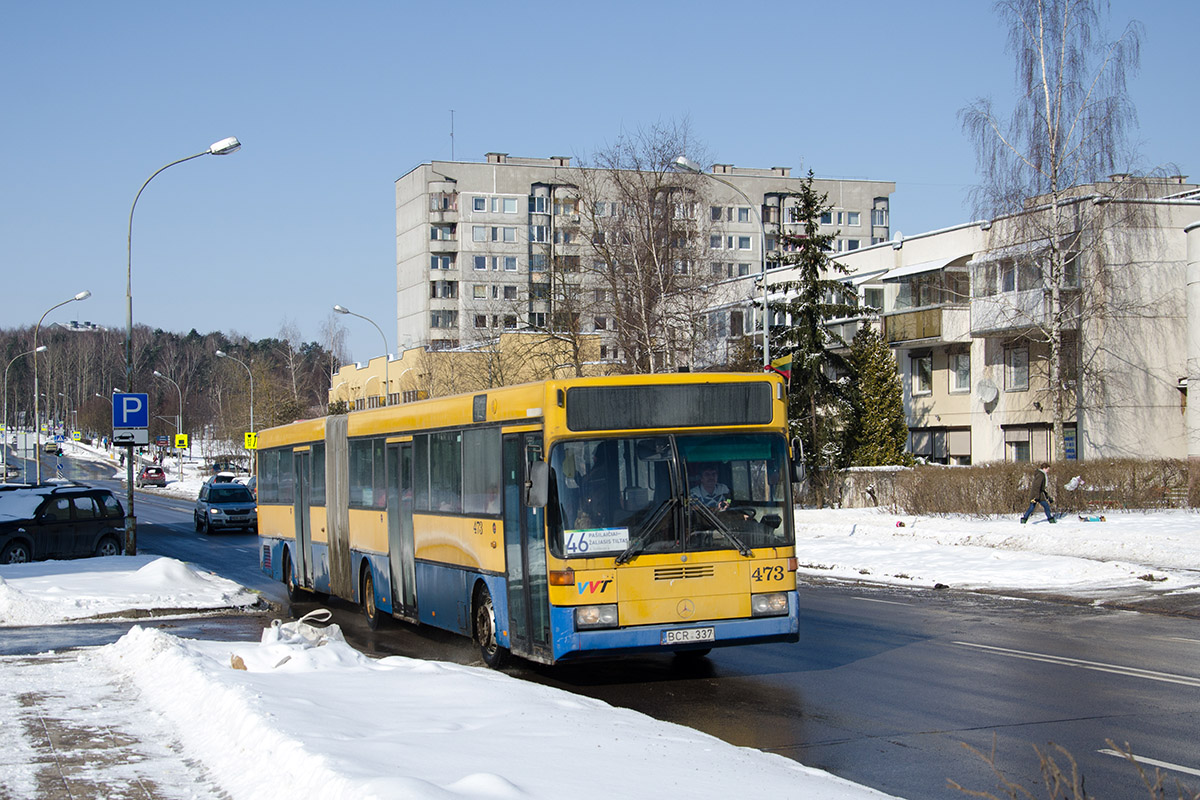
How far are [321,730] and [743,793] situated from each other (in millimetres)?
2799

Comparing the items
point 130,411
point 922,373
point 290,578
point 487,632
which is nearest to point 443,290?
point 922,373

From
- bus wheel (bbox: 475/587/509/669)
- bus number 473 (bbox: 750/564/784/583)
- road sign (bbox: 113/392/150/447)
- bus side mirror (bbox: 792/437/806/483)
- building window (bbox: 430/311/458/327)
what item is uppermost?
building window (bbox: 430/311/458/327)

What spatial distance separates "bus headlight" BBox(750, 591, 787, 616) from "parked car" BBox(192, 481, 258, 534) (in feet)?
112

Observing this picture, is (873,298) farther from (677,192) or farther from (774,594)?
(774,594)

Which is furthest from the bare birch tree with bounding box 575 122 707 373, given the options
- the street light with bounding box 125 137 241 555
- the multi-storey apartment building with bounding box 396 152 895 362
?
the multi-storey apartment building with bounding box 396 152 895 362

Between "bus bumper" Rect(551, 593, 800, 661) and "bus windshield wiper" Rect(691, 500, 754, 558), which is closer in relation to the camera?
"bus bumper" Rect(551, 593, 800, 661)

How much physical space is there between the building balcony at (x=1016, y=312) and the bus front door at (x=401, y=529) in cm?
3153

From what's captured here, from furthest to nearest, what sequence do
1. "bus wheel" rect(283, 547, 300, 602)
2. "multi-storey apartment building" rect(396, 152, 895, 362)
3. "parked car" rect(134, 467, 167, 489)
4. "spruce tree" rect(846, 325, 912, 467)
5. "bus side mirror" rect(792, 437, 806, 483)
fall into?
"multi-storey apartment building" rect(396, 152, 895, 362) < "parked car" rect(134, 467, 167, 489) < "spruce tree" rect(846, 325, 912, 467) < "bus wheel" rect(283, 547, 300, 602) < "bus side mirror" rect(792, 437, 806, 483)

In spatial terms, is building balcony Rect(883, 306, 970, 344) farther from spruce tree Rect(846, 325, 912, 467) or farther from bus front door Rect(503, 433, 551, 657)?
bus front door Rect(503, 433, 551, 657)

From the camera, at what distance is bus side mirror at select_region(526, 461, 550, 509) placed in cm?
1090

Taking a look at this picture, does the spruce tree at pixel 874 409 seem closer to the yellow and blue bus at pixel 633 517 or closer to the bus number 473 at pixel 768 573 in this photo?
the yellow and blue bus at pixel 633 517

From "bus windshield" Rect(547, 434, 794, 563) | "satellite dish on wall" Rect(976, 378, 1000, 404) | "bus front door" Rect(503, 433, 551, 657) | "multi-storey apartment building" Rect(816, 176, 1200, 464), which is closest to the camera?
"bus windshield" Rect(547, 434, 794, 563)

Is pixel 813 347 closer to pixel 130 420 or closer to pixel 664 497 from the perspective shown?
pixel 130 420

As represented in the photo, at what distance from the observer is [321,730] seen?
772cm
